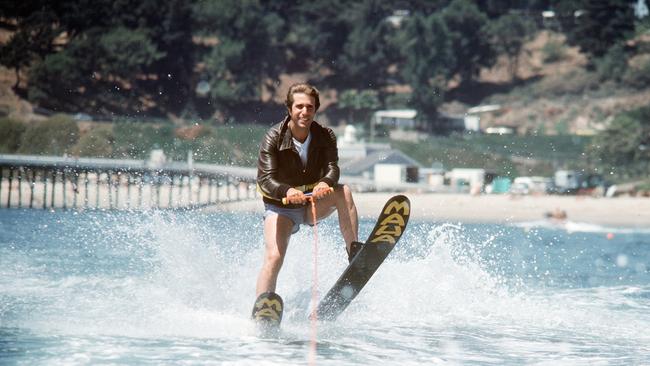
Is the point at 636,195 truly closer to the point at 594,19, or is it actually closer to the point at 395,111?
the point at 395,111

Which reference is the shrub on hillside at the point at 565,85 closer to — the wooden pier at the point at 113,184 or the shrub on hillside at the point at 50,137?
the wooden pier at the point at 113,184

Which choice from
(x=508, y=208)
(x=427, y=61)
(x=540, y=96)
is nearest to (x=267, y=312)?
(x=508, y=208)

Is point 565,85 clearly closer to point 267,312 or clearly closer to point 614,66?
point 614,66

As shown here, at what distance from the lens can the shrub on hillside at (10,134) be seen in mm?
86438

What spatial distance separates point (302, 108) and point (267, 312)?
71.5 inches

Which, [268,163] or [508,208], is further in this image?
[508,208]

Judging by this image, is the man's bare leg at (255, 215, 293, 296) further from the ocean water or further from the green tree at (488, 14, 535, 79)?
the green tree at (488, 14, 535, 79)

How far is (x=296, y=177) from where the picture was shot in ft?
31.8

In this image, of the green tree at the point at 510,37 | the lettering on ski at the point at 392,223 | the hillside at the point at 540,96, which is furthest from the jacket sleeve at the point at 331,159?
the green tree at the point at 510,37

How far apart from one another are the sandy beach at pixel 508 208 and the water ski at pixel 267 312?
43.1 meters

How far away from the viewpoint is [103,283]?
13.3 m

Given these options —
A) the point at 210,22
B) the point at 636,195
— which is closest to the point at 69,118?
the point at 210,22

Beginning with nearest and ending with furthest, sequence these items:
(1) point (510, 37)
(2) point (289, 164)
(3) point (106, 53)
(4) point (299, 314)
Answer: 1. (2) point (289, 164)
2. (4) point (299, 314)
3. (3) point (106, 53)
4. (1) point (510, 37)

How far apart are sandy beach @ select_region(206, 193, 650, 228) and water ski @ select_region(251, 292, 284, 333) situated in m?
43.1
